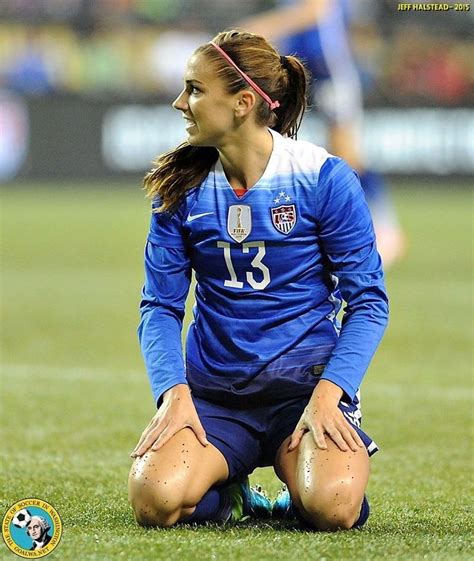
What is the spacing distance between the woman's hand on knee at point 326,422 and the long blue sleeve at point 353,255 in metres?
0.11

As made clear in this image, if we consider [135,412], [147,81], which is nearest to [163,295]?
[135,412]

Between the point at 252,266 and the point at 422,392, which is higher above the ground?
the point at 252,266

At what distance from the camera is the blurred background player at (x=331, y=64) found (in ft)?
31.7

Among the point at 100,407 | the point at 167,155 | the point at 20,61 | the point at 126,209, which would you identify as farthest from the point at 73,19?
the point at 167,155

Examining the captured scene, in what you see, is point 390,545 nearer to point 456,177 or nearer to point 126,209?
point 126,209

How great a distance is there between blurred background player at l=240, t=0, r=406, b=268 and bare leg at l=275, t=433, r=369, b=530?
610cm

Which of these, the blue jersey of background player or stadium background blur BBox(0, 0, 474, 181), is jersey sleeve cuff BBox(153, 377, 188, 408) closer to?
the blue jersey of background player

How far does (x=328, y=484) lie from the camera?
3375mm

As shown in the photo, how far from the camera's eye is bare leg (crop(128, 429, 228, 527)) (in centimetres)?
342

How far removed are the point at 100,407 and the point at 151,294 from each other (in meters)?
2.02

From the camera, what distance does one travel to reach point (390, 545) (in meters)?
3.26

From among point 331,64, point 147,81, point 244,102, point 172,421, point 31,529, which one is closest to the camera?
point 31,529

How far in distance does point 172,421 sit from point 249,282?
45 cm

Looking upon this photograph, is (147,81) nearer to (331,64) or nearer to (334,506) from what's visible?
(331,64)
